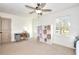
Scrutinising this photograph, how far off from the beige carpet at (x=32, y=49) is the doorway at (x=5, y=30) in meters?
0.13

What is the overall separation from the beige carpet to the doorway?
0.13 meters

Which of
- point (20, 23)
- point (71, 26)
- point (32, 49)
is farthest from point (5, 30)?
point (71, 26)

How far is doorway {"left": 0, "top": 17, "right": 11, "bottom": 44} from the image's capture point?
2.10 m

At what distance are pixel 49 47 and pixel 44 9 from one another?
0.87 m

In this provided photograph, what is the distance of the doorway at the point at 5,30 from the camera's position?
2.10 meters

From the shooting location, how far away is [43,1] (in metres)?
2.04

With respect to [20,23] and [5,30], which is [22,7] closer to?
[20,23]

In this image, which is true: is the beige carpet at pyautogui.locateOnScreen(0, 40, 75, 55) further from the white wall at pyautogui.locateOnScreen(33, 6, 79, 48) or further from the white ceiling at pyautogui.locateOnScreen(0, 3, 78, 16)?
the white ceiling at pyautogui.locateOnScreen(0, 3, 78, 16)

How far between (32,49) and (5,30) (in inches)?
29.5

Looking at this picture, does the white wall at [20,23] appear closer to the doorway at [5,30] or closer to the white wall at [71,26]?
the doorway at [5,30]

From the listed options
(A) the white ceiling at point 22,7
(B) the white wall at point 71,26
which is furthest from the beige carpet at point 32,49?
(A) the white ceiling at point 22,7

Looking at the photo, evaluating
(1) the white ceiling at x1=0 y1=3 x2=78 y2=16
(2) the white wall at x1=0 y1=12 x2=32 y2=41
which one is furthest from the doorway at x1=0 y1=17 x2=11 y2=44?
(1) the white ceiling at x1=0 y1=3 x2=78 y2=16

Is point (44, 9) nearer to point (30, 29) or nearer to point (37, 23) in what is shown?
point (37, 23)
